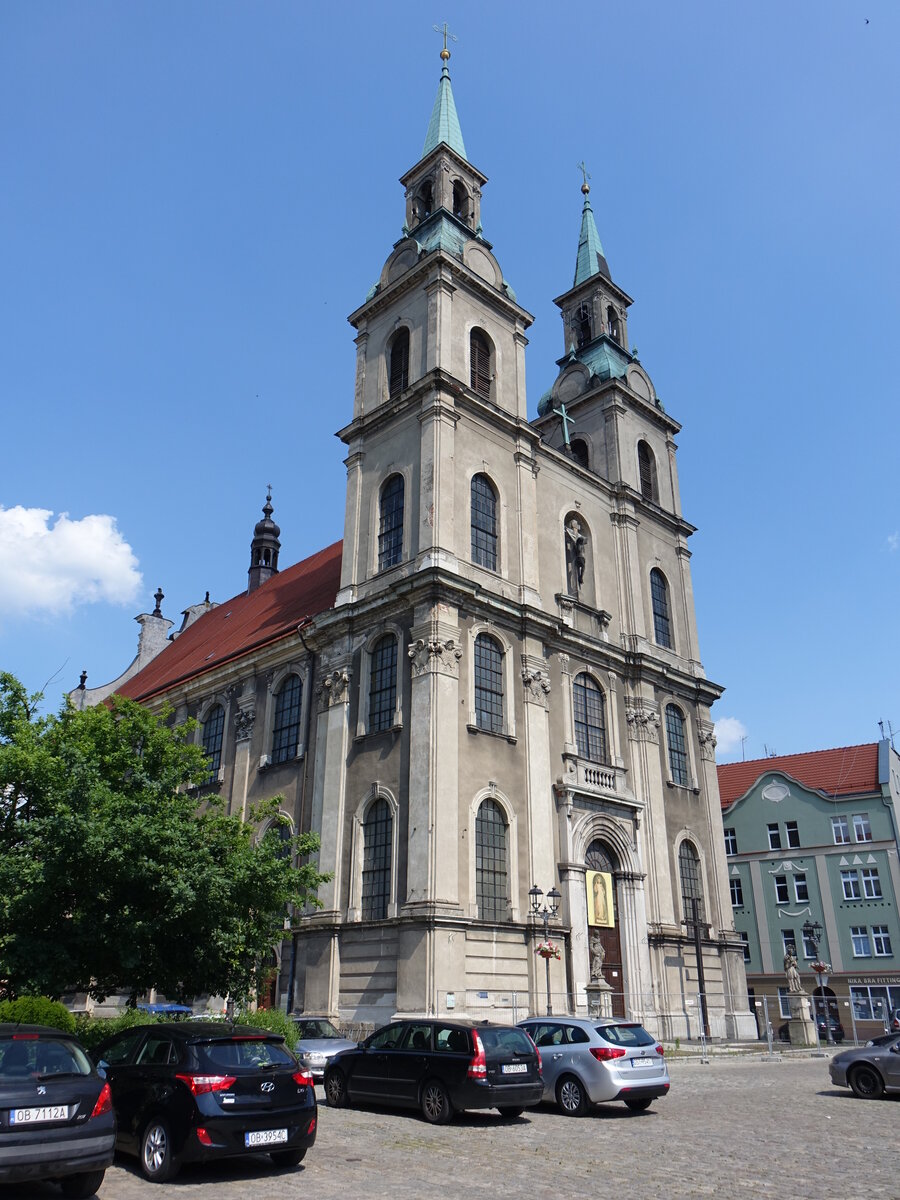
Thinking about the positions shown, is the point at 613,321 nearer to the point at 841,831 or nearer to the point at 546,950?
the point at 841,831

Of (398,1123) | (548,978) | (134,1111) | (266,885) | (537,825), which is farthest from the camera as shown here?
(537,825)

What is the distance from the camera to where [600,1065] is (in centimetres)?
1489

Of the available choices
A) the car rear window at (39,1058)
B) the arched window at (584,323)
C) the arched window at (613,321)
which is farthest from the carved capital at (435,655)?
the arched window at (613,321)

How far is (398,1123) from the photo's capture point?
14008 mm

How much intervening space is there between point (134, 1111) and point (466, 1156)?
12.4ft

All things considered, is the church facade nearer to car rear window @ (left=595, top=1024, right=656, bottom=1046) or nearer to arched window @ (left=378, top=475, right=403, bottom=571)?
arched window @ (left=378, top=475, right=403, bottom=571)

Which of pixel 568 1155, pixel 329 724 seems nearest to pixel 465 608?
pixel 329 724

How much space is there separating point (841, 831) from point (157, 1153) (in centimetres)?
4716

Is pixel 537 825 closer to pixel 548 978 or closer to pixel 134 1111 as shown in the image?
pixel 548 978

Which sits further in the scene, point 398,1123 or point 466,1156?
point 398,1123

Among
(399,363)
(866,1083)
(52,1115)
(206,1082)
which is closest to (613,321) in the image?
(399,363)

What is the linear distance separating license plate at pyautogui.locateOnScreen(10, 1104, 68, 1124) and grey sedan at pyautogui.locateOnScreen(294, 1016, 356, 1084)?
31.4 feet

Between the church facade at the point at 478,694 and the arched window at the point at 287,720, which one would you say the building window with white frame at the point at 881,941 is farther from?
the arched window at the point at 287,720

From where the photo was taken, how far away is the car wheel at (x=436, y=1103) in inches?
546
